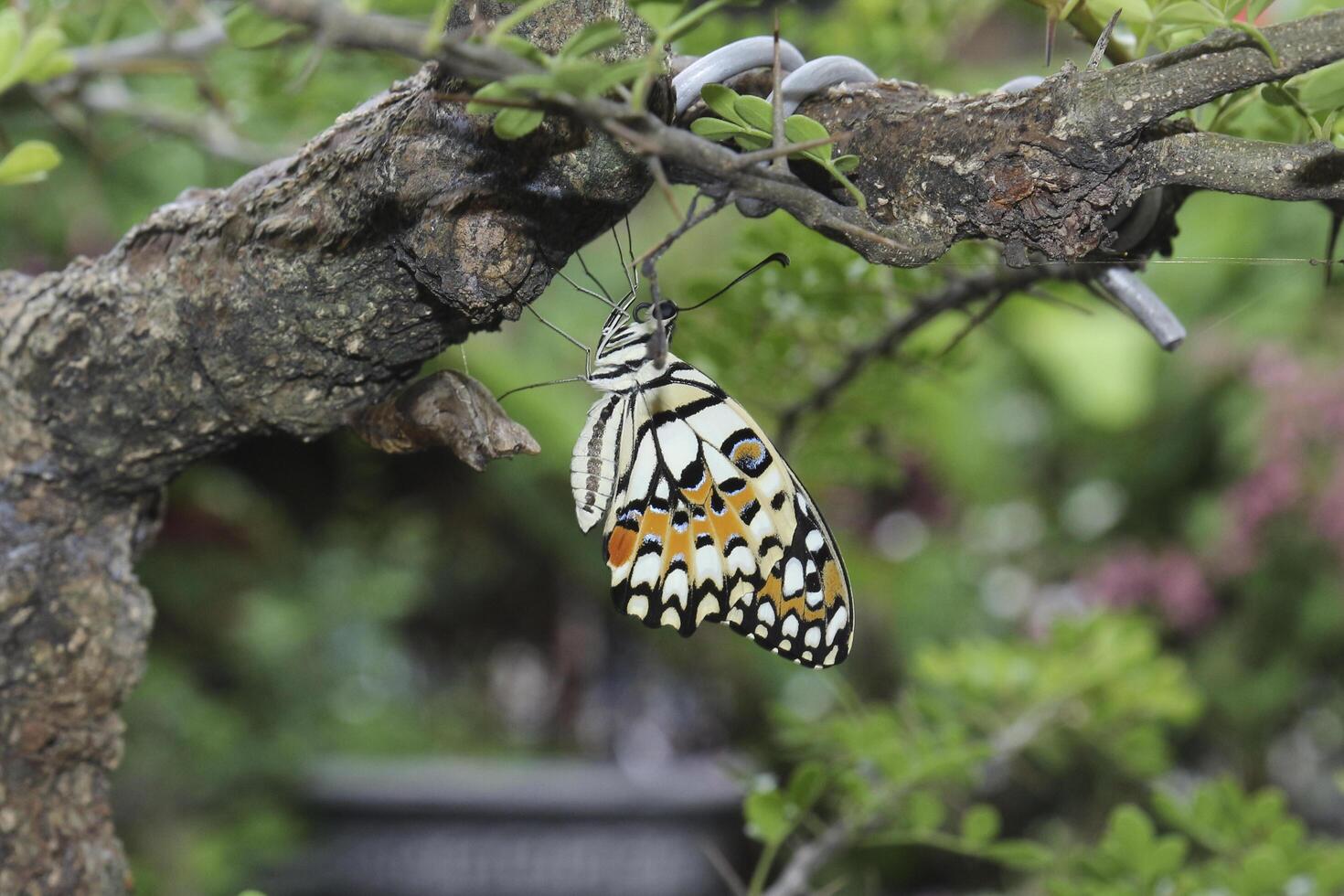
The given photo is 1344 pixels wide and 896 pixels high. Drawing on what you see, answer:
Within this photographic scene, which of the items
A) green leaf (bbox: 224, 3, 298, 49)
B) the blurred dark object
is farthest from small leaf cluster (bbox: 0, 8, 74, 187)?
the blurred dark object

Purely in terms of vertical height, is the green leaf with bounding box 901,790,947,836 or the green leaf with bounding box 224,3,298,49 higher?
the green leaf with bounding box 224,3,298,49

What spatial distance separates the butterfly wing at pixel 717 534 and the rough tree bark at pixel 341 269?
0.23 metres

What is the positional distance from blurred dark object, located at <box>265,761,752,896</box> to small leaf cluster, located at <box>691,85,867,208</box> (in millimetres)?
1768

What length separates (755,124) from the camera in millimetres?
546

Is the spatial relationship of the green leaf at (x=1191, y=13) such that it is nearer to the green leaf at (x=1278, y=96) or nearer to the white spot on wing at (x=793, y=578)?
the green leaf at (x=1278, y=96)

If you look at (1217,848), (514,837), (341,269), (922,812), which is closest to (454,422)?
(341,269)

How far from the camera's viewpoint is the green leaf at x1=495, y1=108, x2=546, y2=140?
1.50ft

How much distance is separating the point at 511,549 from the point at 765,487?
237 centimetres

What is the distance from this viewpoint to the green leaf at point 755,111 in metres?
0.52

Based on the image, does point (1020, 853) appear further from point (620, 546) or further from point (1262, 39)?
point (1262, 39)

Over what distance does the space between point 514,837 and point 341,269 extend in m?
1.79

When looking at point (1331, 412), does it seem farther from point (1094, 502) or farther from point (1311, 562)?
point (1094, 502)

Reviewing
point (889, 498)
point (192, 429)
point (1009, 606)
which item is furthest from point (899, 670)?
point (192, 429)

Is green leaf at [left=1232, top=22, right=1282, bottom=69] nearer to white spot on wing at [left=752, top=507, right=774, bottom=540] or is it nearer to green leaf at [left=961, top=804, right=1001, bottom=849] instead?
white spot on wing at [left=752, top=507, right=774, bottom=540]
